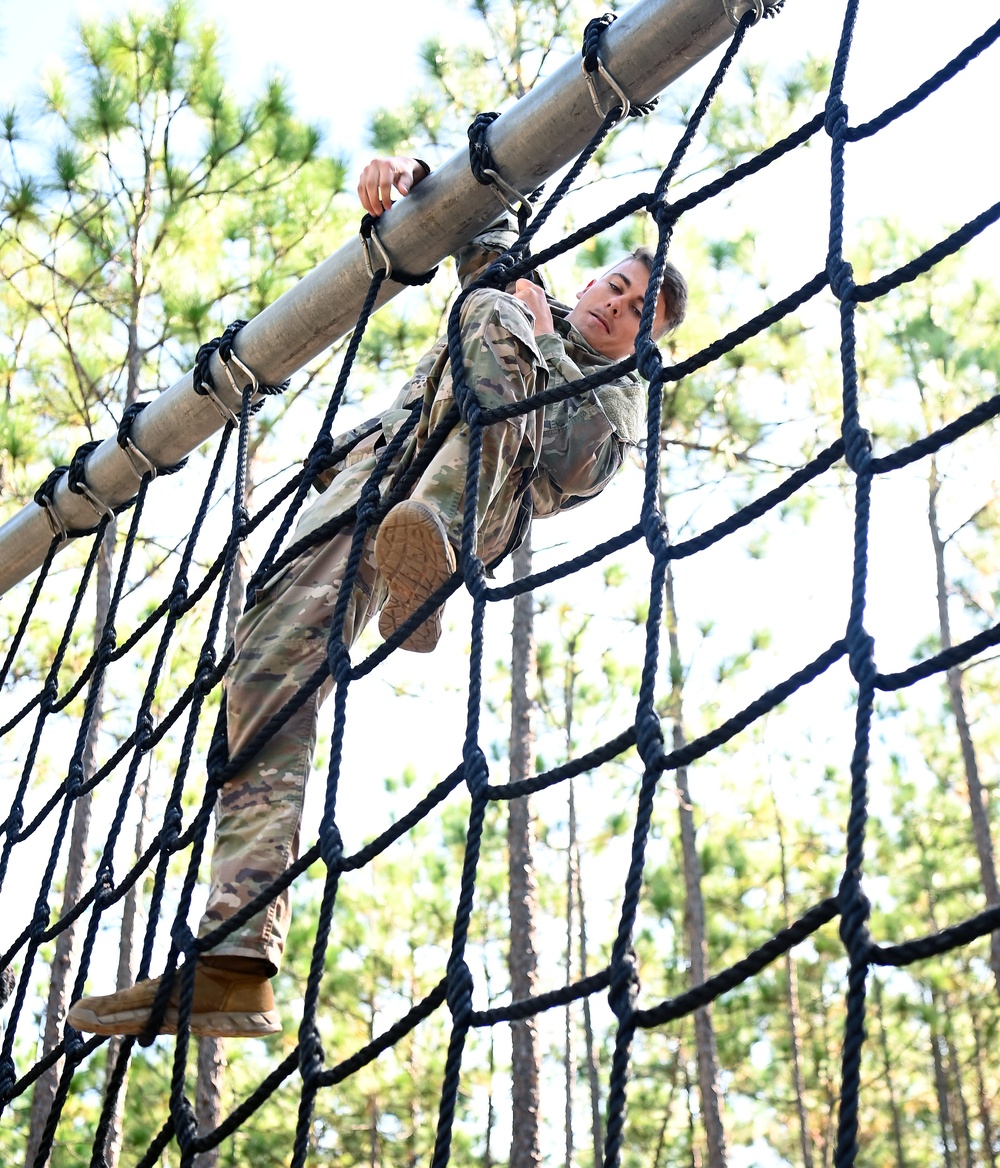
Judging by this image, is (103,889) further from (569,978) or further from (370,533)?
(569,978)

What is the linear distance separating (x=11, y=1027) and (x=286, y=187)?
5.40 meters

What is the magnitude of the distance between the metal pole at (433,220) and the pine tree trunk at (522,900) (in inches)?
94.8

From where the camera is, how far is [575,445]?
1905mm

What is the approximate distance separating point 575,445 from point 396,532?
48 cm

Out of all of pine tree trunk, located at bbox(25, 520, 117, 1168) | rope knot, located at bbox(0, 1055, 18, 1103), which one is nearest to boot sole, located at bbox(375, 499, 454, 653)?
rope knot, located at bbox(0, 1055, 18, 1103)

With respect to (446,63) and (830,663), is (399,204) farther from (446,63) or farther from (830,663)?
(446,63)

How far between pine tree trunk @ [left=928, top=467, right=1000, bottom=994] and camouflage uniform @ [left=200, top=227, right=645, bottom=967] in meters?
4.69

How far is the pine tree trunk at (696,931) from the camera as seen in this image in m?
5.93

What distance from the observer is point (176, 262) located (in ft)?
21.2

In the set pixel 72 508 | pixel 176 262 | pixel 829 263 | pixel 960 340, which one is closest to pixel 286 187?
pixel 176 262

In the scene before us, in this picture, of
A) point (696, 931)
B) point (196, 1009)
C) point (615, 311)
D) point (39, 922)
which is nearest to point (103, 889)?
point (39, 922)

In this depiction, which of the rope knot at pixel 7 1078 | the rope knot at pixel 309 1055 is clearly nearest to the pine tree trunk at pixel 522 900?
the rope knot at pixel 7 1078

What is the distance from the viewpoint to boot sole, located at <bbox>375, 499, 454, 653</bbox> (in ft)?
4.90

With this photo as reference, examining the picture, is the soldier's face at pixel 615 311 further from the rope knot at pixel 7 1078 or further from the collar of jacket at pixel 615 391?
the rope knot at pixel 7 1078
